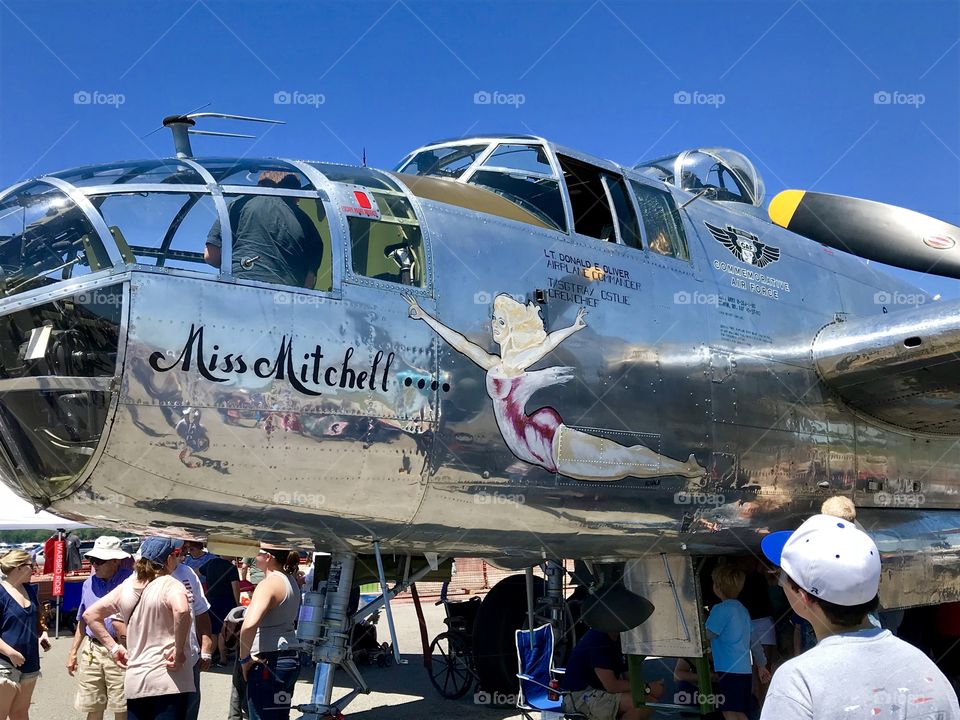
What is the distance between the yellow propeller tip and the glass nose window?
6526 millimetres

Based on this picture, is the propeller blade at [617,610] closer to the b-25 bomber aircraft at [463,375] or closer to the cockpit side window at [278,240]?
the b-25 bomber aircraft at [463,375]

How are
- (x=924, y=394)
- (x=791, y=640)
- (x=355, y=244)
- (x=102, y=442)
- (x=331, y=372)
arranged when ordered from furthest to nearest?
(x=791, y=640) < (x=924, y=394) < (x=355, y=244) < (x=331, y=372) < (x=102, y=442)

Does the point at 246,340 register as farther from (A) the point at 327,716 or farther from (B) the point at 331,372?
(A) the point at 327,716

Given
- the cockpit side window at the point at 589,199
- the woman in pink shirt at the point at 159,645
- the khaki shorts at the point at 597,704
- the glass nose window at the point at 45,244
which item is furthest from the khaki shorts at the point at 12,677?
the cockpit side window at the point at 589,199

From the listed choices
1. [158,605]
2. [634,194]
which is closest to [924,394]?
[634,194]

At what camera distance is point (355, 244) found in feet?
17.2

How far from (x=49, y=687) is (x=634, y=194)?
9.60 meters

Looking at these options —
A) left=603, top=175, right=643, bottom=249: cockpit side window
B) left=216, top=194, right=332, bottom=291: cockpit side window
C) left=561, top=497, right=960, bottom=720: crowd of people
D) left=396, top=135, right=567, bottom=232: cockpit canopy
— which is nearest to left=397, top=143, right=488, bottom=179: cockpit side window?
left=396, top=135, right=567, bottom=232: cockpit canopy

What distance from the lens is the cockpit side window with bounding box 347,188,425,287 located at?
5.24 meters

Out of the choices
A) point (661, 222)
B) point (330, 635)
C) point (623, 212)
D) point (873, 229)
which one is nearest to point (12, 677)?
point (330, 635)

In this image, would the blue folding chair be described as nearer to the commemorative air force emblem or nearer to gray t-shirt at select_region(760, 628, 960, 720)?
the commemorative air force emblem

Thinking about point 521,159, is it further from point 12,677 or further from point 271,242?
point 12,677

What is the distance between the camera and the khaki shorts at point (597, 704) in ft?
23.3

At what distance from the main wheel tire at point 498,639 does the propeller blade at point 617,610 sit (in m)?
2.77
